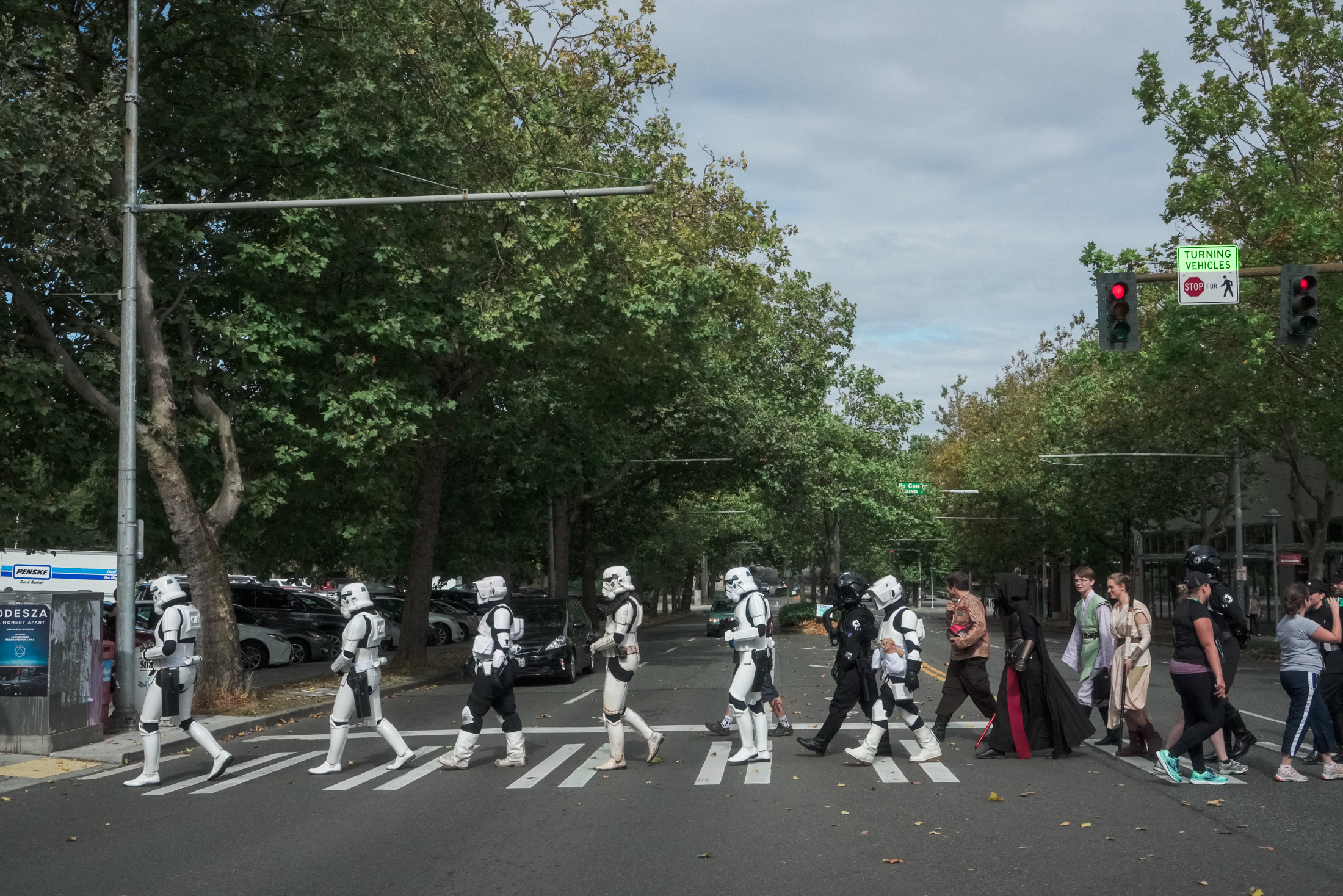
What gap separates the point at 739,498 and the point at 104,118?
53182mm

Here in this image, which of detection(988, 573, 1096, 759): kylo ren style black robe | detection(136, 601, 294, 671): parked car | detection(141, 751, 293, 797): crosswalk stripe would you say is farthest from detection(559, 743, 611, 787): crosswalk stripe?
detection(136, 601, 294, 671): parked car

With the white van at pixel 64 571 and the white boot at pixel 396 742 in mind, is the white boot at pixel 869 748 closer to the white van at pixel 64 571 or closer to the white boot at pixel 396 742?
the white boot at pixel 396 742

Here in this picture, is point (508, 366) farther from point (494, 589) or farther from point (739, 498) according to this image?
point (739, 498)

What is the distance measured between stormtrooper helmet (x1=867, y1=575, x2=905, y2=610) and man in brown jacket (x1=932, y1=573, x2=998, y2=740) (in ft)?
2.09

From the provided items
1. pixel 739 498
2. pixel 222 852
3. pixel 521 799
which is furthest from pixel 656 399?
pixel 739 498

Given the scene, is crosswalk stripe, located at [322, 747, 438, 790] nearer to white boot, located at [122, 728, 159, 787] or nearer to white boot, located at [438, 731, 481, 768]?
white boot, located at [438, 731, 481, 768]

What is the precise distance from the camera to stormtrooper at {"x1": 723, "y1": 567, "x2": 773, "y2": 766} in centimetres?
1130

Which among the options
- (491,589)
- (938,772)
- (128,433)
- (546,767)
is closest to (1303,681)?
(938,772)

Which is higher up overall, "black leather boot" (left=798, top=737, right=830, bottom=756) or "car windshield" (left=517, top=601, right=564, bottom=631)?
"car windshield" (left=517, top=601, right=564, bottom=631)

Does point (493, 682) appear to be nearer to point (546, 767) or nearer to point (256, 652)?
point (546, 767)

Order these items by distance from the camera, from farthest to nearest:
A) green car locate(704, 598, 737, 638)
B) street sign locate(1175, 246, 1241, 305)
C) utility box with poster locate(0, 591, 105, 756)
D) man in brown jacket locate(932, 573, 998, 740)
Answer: green car locate(704, 598, 737, 638), street sign locate(1175, 246, 1241, 305), utility box with poster locate(0, 591, 105, 756), man in brown jacket locate(932, 573, 998, 740)

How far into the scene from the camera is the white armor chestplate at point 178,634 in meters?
11.0

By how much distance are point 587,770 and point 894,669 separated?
2856 millimetres

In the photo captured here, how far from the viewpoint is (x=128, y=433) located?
48.3 ft
